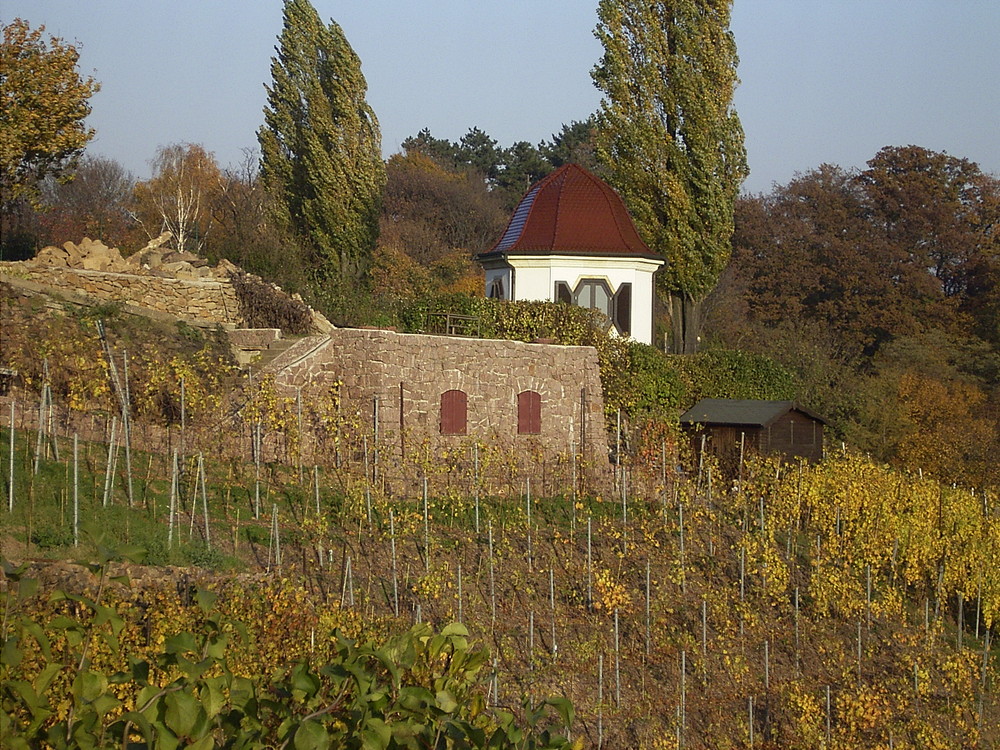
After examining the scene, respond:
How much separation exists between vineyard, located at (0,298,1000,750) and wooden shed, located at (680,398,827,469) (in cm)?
106

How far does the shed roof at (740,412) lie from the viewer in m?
22.6

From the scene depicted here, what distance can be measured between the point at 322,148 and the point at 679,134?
412 inches

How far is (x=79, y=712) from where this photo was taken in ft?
13.2

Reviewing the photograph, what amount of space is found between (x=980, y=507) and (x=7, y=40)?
2119cm

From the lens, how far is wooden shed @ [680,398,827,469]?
22547 millimetres

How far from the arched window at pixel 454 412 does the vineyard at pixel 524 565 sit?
0.58m

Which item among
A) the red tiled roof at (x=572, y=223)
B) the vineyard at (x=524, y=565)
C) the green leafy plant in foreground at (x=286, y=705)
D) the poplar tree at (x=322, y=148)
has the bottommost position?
the vineyard at (x=524, y=565)

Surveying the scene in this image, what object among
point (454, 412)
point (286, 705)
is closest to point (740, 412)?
point (454, 412)

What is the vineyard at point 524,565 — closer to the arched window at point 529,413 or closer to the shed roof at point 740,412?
the arched window at point 529,413

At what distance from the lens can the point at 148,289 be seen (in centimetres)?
2073

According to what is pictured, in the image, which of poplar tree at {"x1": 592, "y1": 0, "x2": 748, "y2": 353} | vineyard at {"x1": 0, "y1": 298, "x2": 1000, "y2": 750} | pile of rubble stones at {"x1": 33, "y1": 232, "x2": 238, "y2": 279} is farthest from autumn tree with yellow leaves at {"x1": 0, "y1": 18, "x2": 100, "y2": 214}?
poplar tree at {"x1": 592, "y1": 0, "x2": 748, "y2": 353}

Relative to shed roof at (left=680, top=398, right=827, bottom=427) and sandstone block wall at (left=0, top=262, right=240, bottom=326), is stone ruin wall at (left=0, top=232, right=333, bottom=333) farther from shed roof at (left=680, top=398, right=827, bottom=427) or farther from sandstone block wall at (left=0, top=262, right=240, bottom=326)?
shed roof at (left=680, top=398, right=827, bottom=427)

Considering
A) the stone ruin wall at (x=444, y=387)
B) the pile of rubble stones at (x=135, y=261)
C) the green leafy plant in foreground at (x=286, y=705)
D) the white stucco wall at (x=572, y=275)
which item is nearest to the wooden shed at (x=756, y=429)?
the stone ruin wall at (x=444, y=387)

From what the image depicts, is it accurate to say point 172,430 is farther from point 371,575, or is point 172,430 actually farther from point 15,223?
point 15,223
